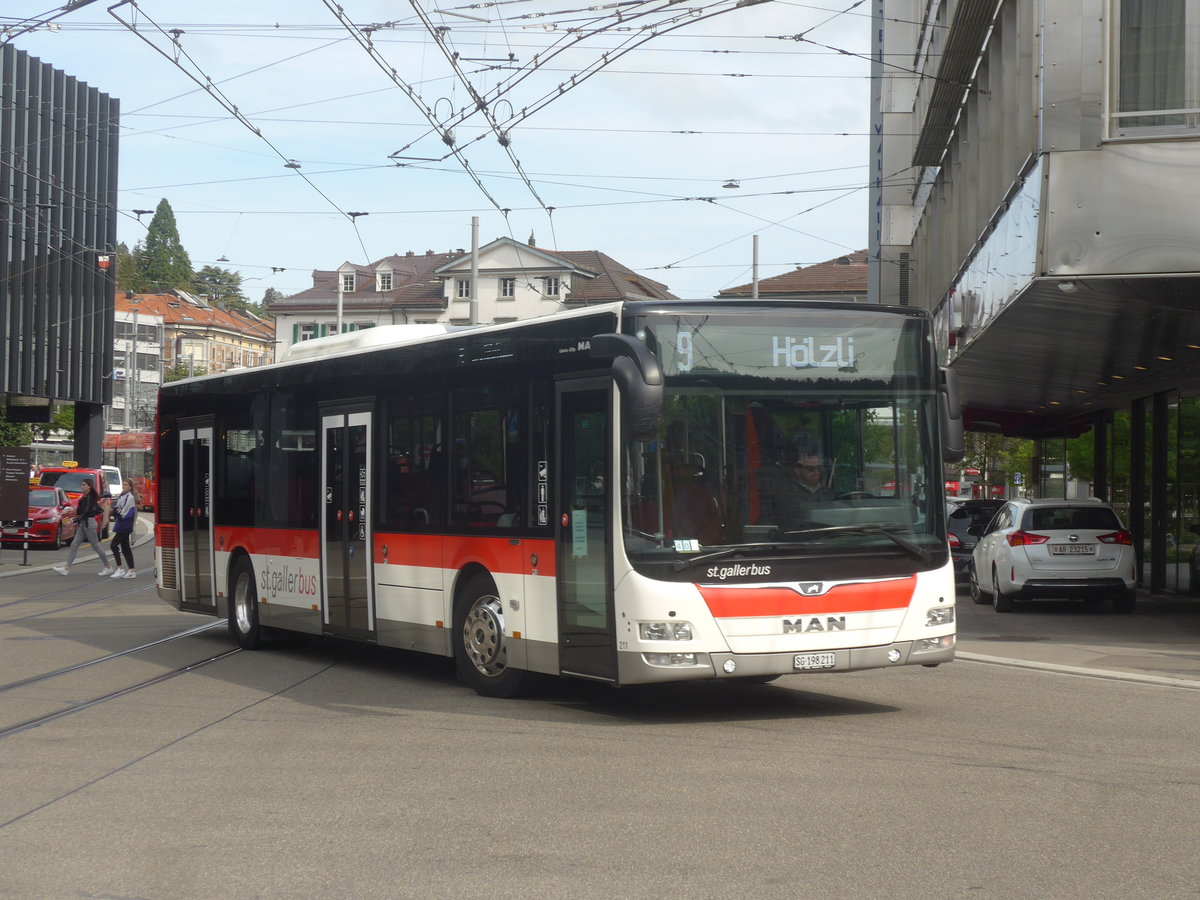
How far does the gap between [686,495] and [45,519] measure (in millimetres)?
32528

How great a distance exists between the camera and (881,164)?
44.4m

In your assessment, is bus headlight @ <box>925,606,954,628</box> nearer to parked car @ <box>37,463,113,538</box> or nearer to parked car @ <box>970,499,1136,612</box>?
parked car @ <box>970,499,1136,612</box>

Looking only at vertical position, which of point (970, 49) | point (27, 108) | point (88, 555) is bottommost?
Answer: point (88, 555)

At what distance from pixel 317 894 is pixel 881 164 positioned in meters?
40.9

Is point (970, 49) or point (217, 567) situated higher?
point (970, 49)

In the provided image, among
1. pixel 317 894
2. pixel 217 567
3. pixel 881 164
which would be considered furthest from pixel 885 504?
pixel 881 164

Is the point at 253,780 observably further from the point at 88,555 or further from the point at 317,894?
the point at 88,555

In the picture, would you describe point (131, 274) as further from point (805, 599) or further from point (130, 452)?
point (805, 599)

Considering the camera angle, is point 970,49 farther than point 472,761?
Yes

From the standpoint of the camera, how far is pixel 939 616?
1045 cm

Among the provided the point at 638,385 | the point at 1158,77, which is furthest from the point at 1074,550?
the point at 638,385

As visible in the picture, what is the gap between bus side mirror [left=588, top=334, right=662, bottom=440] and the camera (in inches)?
363

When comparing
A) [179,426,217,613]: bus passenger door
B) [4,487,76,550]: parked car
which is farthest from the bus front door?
[4,487,76,550]: parked car

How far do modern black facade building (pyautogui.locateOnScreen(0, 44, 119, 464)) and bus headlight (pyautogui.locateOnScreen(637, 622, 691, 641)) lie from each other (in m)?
Result: 36.9
